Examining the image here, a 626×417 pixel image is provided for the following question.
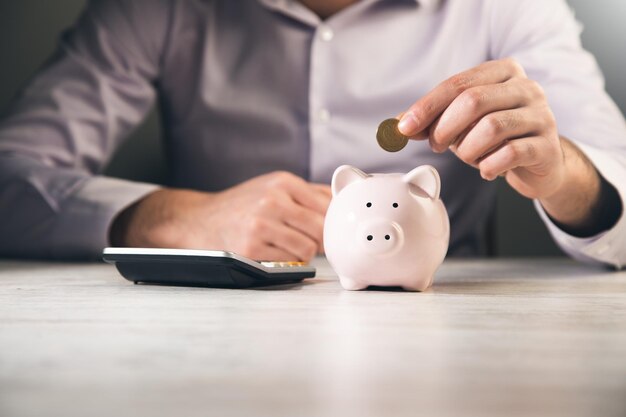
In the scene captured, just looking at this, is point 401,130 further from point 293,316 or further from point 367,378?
point 367,378

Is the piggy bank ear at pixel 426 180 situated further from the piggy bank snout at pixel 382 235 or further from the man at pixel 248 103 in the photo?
the man at pixel 248 103

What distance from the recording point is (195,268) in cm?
70

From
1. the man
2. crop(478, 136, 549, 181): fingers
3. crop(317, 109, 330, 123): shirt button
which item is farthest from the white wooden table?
crop(317, 109, 330, 123): shirt button

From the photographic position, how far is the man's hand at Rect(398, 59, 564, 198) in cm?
77

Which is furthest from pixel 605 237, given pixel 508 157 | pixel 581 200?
pixel 508 157

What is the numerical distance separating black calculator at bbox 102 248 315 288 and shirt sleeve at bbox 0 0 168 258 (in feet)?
1.65

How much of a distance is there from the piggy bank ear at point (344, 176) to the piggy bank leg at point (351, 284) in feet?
0.30

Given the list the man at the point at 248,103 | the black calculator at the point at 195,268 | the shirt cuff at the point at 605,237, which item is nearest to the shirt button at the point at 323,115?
the man at the point at 248,103

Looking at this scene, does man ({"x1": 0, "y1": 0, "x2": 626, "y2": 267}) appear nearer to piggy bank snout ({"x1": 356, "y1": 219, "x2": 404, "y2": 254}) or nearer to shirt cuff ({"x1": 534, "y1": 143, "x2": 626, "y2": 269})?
shirt cuff ({"x1": 534, "y1": 143, "x2": 626, "y2": 269})

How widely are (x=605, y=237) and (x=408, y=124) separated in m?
0.45

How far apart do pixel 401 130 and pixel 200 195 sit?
1.75 feet

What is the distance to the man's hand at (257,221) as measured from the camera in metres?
1.04

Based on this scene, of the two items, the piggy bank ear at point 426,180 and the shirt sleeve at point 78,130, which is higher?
the piggy bank ear at point 426,180

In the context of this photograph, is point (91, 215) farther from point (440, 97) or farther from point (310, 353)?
point (310, 353)
